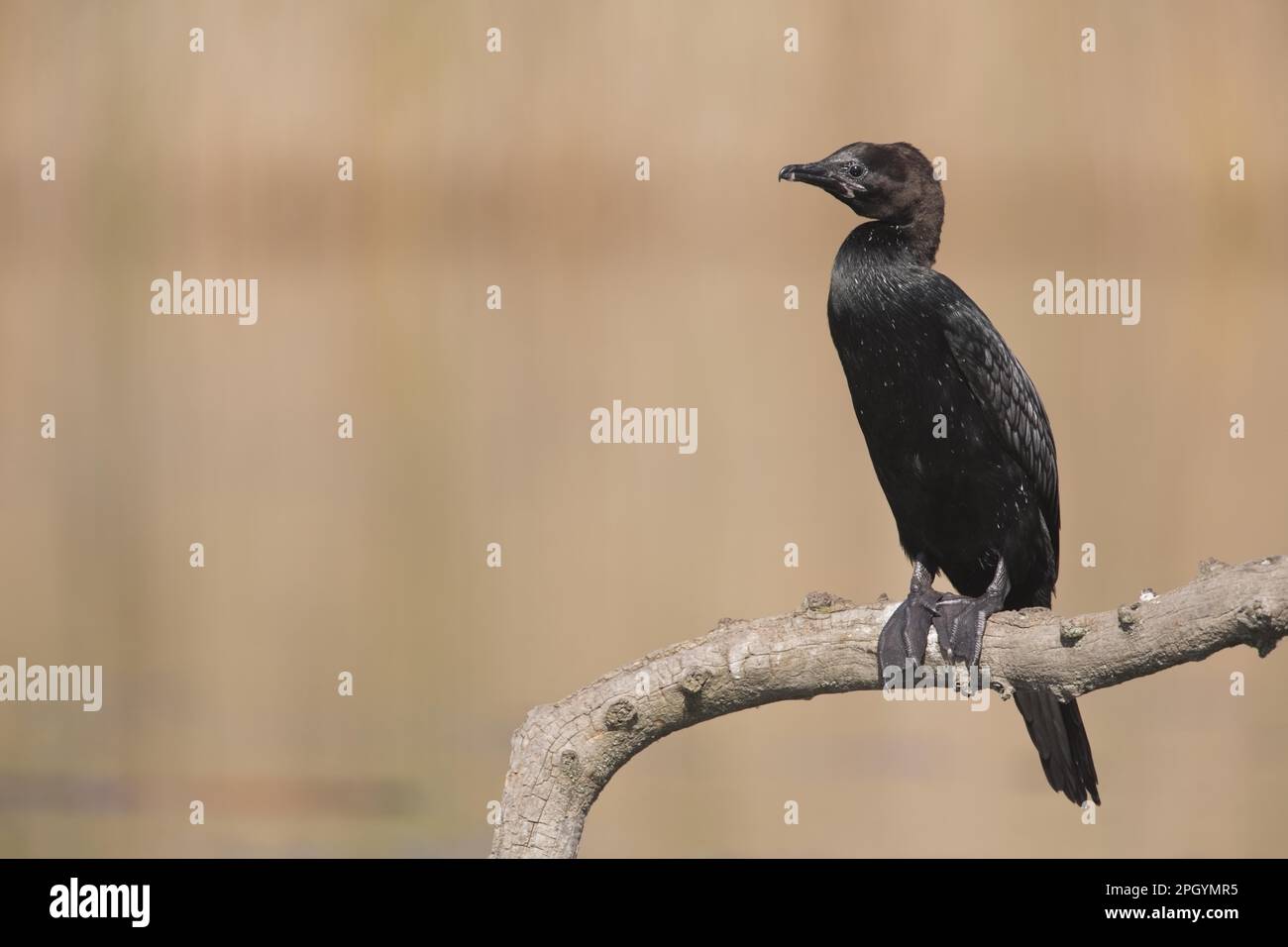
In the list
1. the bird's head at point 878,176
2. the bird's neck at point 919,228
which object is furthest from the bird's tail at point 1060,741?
the bird's head at point 878,176

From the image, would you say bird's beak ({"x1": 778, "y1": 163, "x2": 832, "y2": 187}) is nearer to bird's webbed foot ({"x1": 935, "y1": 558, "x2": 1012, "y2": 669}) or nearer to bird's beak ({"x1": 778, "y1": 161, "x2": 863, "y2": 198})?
bird's beak ({"x1": 778, "y1": 161, "x2": 863, "y2": 198})

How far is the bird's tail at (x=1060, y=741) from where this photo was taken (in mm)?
2912

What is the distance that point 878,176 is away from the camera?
3045 millimetres

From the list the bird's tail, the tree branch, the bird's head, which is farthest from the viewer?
the bird's head

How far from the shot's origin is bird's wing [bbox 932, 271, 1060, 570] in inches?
116

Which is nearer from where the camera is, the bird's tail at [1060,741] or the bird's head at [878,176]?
the bird's tail at [1060,741]

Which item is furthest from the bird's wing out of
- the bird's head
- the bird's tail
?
the bird's tail

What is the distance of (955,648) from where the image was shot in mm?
2662

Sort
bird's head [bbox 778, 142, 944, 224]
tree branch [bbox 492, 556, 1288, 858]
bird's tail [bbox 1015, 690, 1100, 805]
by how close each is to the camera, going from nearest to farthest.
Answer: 1. tree branch [bbox 492, 556, 1288, 858]
2. bird's tail [bbox 1015, 690, 1100, 805]
3. bird's head [bbox 778, 142, 944, 224]

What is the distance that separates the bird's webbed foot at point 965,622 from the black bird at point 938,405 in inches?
2.2

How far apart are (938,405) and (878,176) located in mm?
559

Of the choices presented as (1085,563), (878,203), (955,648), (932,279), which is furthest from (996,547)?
(1085,563)

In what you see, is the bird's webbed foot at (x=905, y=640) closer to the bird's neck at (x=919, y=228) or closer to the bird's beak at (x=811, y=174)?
the bird's neck at (x=919, y=228)

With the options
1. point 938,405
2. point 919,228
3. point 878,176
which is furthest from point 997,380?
point 878,176
